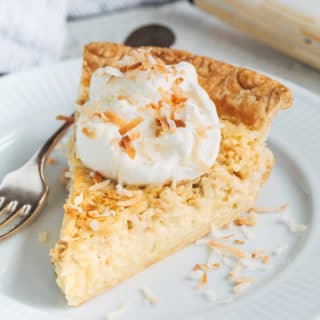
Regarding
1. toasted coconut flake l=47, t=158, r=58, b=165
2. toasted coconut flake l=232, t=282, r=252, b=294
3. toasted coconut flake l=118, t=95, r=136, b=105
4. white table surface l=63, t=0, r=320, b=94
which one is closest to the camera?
toasted coconut flake l=232, t=282, r=252, b=294

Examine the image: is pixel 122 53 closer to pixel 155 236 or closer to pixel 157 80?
pixel 157 80

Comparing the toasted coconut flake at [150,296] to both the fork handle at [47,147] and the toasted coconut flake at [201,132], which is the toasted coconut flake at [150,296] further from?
the fork handle at [47,147]

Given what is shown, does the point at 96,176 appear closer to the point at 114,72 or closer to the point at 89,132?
the point at 89,132

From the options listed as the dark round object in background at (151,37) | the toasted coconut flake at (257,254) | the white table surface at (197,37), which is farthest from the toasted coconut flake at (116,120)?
the white table surface at (197,37)

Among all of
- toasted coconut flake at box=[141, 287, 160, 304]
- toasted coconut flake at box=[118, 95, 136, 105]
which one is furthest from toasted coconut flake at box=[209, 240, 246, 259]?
toasted coconut flake at box=[118, 95, 136, 105]

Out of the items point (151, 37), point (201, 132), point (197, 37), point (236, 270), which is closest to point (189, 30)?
point (197, 37)

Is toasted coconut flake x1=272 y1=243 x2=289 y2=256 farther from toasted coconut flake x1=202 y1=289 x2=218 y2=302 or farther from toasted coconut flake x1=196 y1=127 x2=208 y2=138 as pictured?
toasted coconut flake x1=196 y1=127 x2=208 y2=138

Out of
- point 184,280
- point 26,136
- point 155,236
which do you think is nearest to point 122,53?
point 26,136
